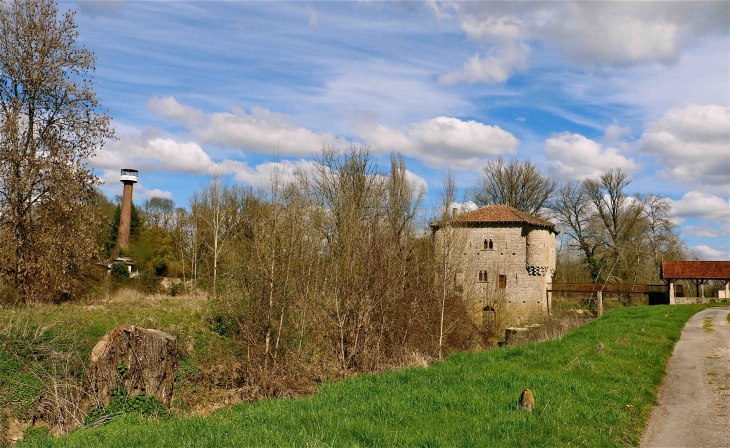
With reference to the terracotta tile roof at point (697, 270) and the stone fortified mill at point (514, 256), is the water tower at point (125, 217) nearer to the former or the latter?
the stone fortified mill at point (514, 256)

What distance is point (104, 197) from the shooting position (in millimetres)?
53906

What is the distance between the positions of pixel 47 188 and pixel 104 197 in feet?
125

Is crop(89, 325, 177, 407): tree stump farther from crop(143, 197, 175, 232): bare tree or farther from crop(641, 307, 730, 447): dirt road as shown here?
crop(143, 197, 175, 232): bare tree

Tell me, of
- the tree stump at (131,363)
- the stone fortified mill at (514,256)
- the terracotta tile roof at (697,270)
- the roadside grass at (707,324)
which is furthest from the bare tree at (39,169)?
the terracotta tile roof at (697,270)

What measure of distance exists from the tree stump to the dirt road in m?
8.50

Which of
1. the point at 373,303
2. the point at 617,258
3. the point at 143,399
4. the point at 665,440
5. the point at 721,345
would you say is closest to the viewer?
the point at 665,440

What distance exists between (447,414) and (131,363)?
249 inches

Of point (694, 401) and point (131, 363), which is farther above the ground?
point (131, 363)

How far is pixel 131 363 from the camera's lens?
1064cm

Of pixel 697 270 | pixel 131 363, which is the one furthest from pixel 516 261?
pixel 131 363

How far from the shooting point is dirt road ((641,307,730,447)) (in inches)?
292

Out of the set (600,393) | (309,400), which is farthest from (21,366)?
(600,393)

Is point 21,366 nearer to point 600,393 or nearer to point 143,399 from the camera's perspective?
point 143,399

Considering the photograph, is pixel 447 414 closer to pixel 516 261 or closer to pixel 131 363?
pixel 131 363
